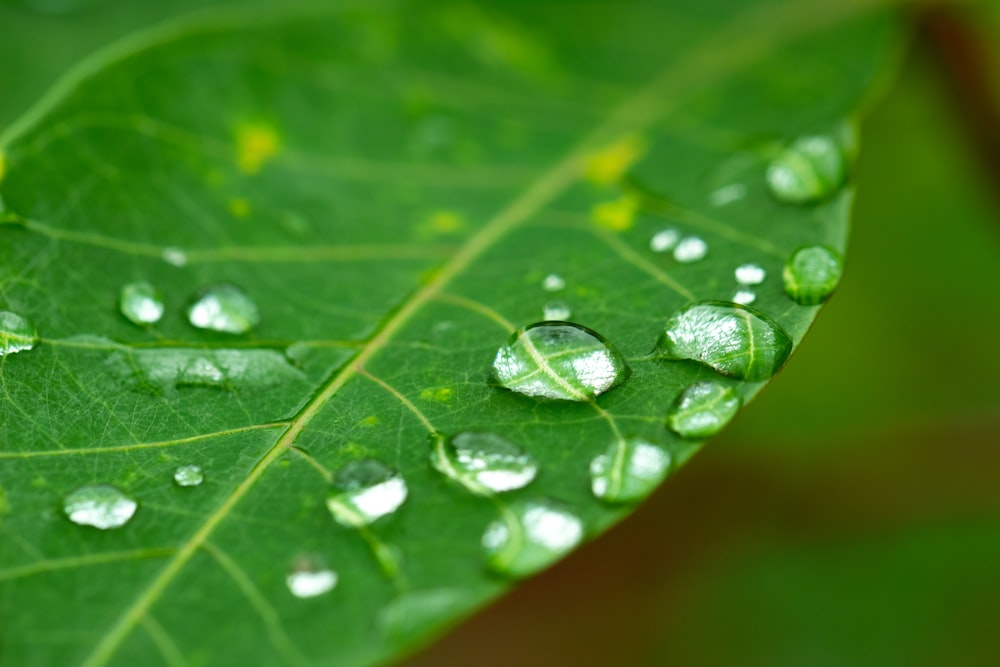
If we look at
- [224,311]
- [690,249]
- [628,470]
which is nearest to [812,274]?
[690,249]

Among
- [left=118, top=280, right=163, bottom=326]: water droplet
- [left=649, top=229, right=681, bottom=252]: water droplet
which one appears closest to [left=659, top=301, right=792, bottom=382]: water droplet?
[left=649, top=229, right=681, bottom=252]: water droplet

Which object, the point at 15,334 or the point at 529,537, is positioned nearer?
the point at 529,537

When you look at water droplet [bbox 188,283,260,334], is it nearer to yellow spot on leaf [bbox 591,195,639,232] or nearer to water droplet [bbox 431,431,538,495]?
water droplet [bbox 431,431,538,495]

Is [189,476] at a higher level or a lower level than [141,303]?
lower

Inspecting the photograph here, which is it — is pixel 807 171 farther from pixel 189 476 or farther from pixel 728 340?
pixel 189 476

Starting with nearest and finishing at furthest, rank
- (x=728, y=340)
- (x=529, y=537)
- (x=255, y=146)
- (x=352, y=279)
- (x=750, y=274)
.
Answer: (x=529, y=537)
(x=728, y=340)
(x=750, y=274)
(x=352, y=279)
(x=255, y=146)

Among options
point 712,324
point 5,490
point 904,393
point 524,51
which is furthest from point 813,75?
point 5,490
